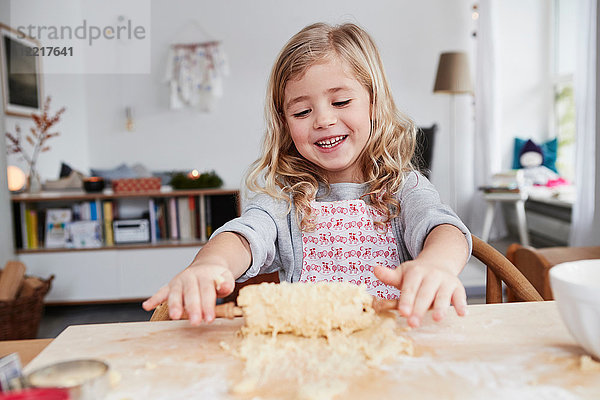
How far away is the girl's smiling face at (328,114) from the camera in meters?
1.06

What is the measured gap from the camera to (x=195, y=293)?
2.03 feet

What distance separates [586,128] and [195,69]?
3.34 m

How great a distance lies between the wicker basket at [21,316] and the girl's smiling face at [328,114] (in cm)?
191

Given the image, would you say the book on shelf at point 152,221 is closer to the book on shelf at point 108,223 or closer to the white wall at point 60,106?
the book on shelf at point 108,223

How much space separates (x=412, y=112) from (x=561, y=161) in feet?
4.76

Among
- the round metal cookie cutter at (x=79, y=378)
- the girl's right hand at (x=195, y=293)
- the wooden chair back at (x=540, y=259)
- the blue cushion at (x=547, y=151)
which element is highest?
the blue cushion at (x=547, y=151)

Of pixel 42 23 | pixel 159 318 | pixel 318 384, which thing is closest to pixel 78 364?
pixel 318 384

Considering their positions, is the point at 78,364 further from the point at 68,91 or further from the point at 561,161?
the point at 561,161

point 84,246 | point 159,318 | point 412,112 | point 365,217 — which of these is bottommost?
point 84,246

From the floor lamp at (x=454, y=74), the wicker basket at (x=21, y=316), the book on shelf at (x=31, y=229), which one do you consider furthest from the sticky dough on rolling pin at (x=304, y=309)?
the floor lamp at (x=454, y=74)

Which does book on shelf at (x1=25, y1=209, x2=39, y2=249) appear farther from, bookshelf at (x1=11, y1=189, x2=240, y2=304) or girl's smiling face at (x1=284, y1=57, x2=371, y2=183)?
girl's smiling face at (x1=284, y1=57, x2=371, y2=183)

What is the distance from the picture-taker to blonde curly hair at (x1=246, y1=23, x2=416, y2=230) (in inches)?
43.8

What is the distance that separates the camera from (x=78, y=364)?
457mm

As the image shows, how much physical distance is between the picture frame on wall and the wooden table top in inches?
126
